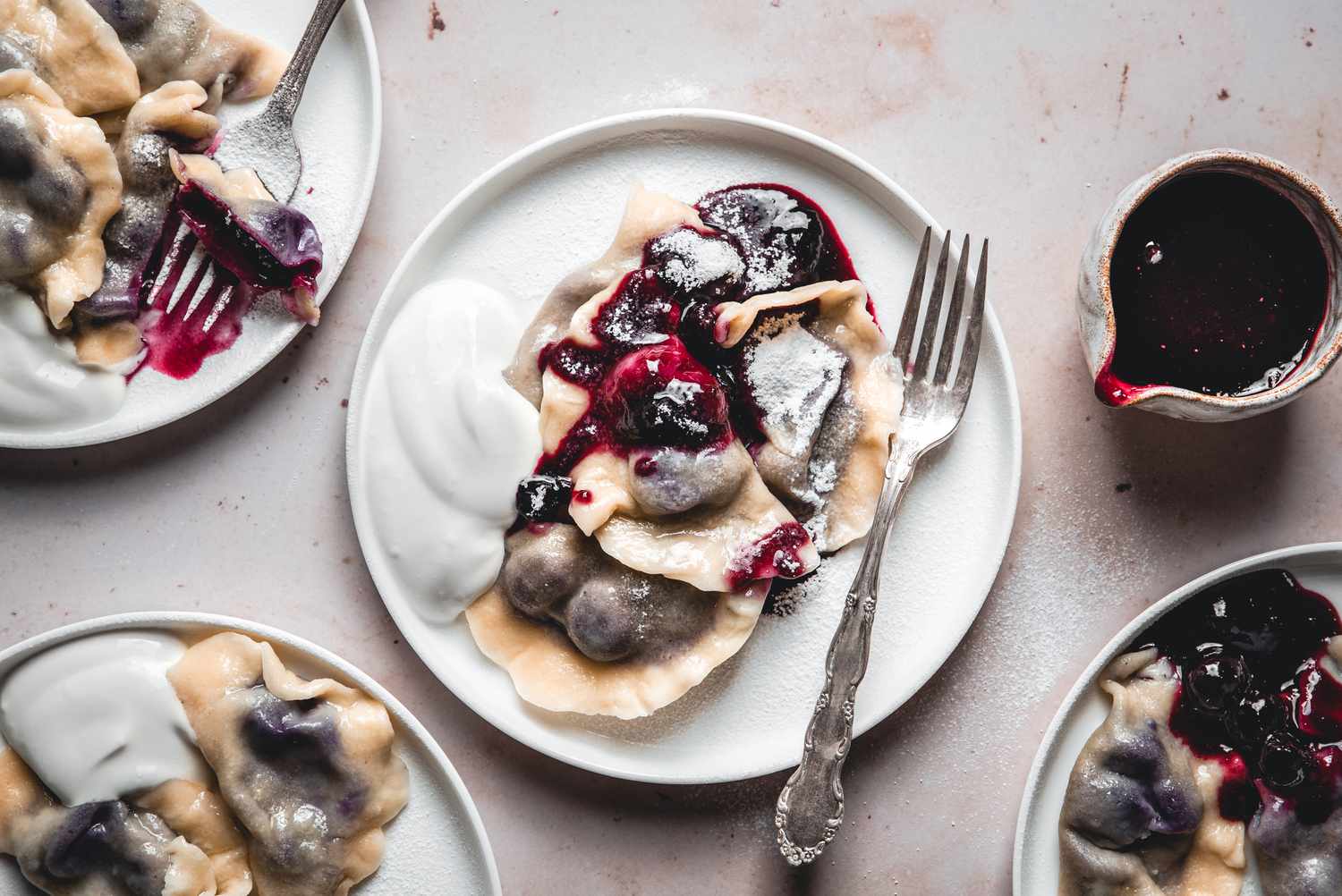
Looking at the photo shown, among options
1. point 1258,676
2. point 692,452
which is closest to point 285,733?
point 692,452

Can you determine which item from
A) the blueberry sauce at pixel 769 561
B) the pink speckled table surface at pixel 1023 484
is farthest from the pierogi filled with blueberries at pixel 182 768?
the blueberry sauce at pixel 769 561

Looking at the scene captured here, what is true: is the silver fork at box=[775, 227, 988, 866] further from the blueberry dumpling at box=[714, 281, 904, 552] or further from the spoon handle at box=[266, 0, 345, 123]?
the spoon handle at box=[266, 0, 345, 123]

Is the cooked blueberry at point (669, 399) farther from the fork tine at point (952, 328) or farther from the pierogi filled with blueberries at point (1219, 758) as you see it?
the pierogi filled with blueberries at point (1219, 758)

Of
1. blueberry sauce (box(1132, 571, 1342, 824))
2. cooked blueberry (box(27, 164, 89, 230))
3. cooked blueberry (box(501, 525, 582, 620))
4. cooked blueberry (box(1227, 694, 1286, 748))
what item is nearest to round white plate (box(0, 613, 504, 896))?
cooked blueberry (box(501, 525, 582, 620))

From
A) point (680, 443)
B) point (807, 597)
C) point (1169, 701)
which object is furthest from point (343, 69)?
point (1169, 701)

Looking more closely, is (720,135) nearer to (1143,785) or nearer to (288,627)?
(288,627)
